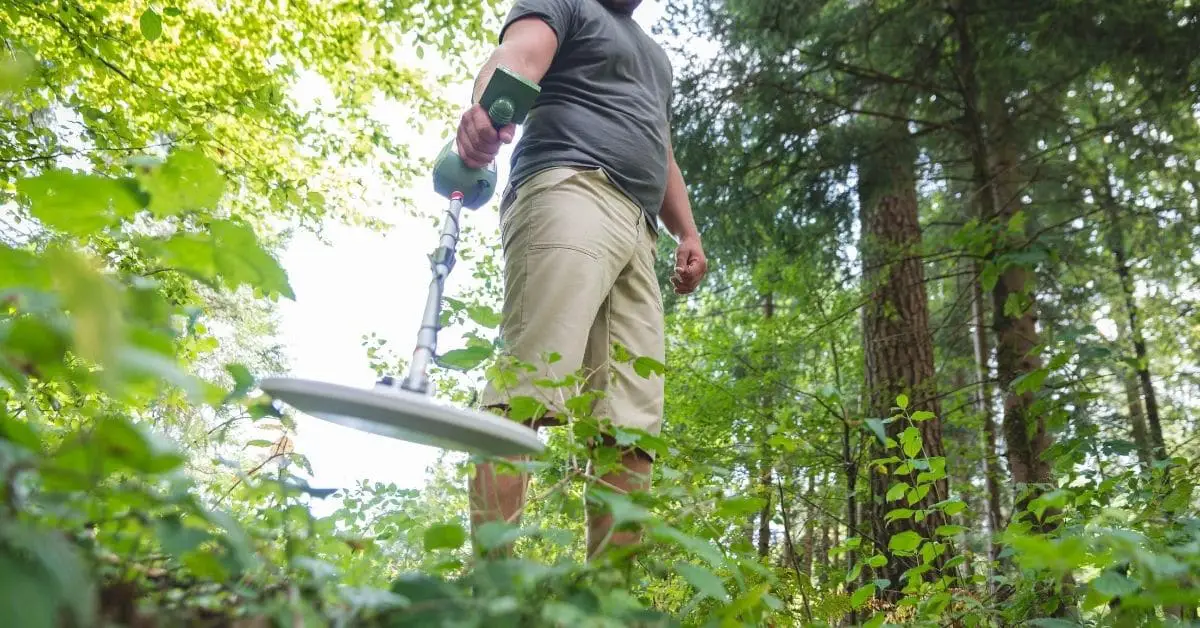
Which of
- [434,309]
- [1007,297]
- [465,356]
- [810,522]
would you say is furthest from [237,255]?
[1007,297]

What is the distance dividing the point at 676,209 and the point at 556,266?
2.39 ft

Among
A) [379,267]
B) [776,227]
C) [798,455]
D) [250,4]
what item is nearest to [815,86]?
[776,227]

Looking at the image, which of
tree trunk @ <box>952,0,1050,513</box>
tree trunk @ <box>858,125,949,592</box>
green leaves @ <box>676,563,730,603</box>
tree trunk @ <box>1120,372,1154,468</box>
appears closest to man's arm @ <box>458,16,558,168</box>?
green leaves @ <box>676,563,730,603</box>

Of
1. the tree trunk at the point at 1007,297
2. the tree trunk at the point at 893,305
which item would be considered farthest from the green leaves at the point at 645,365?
the tree trunk at the point at 893,305

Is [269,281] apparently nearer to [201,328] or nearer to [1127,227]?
[201,328]

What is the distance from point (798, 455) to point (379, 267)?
9.67 m

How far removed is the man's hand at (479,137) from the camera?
1481mm

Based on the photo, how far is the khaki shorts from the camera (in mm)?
1514

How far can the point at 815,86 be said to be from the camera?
14.6 ft

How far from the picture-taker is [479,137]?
1494 mm

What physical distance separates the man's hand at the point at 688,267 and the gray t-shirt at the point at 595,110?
20 centimetres

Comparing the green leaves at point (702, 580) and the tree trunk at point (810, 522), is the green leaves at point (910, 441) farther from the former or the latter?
the green leaves at point (702, 580)

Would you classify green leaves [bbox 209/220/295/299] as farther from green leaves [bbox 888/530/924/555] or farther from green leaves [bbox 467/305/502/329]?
green leaves [bbox 888/530/924/555]

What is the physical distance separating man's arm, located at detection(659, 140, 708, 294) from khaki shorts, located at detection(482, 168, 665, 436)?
22 cm
